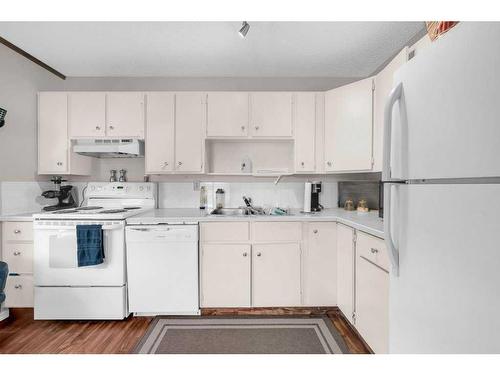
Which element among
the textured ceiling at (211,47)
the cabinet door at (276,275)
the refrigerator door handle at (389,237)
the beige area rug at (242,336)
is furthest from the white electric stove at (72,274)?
the refrigerator door handle at (389,237)

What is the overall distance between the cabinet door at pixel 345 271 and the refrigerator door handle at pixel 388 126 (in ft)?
3.70

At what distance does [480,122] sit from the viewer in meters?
0.62

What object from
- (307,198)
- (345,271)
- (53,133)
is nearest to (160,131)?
(53,133)

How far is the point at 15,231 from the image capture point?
2.28 m

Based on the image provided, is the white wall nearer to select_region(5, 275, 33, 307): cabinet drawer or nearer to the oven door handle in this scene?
the oven door handle

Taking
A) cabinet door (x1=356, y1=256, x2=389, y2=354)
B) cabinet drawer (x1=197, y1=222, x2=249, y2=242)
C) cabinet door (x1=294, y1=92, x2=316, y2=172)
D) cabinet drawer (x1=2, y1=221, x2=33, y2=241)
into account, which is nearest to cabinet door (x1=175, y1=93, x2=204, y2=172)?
cabinet drawer (x1=197, y1=222, x2=249, y2=242)

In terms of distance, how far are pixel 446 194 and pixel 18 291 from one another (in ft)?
10.6

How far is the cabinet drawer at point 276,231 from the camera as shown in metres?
2.32

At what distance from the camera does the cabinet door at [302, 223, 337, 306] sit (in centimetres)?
232

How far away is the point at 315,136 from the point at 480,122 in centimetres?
208

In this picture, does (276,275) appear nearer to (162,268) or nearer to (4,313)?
(162,268)

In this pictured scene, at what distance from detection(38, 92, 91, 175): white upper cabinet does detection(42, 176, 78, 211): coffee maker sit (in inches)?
7.0
